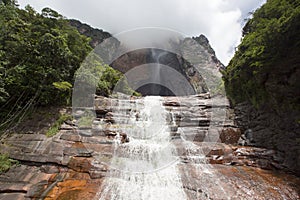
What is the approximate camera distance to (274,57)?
532 centimetres

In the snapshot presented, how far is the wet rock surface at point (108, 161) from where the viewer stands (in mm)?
4543

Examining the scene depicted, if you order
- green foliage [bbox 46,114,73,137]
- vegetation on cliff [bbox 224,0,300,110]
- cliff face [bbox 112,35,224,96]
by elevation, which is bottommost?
green foliage [bbox 46,114,73,137]

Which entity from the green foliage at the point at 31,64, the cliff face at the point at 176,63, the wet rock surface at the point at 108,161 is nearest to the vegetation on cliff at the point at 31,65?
the green foliage at the point at 31,64

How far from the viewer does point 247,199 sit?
13.8ft

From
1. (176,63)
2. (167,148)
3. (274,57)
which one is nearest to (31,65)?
(167,148)

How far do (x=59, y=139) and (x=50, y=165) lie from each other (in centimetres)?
128

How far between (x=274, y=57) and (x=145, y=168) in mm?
5341

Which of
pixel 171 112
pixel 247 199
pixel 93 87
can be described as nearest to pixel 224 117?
pixel 171 112

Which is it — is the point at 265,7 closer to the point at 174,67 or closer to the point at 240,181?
the point at 240,181

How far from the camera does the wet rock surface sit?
4543 mm

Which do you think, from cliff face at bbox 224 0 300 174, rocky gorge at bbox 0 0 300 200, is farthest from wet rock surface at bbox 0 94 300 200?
cliff face at bbox 224 0 300 174

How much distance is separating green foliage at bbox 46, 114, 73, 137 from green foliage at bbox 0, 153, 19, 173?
4.83ft

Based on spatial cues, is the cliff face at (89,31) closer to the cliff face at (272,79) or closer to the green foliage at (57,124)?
the green foliage at (57,124)

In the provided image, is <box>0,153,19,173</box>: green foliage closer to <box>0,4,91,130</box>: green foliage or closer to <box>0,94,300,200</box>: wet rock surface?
<box>0,94,300,200</box>: wet rock surface
